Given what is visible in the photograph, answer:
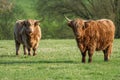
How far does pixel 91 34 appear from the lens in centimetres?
1555

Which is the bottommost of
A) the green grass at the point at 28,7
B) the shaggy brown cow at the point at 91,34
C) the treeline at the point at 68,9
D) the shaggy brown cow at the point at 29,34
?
the green grass at the point at 28,7

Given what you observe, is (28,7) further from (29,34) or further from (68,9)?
(29,34)

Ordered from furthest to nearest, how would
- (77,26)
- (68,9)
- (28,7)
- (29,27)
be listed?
(28,7) < (68,9) < (29,27) < (77,26)

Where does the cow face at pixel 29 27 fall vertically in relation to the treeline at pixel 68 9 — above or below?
above

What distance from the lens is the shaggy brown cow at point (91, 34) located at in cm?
1524

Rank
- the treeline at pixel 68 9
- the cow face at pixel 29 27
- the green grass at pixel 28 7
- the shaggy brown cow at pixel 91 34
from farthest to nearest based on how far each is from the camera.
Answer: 1. the green grass at pixel 28 7
2. the treeline at pixel 68 9
3. the cow face at pixel 29 27
4. the shaggy brown cow at pixel 91 34

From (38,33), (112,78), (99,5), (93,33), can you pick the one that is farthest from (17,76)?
(99,5)

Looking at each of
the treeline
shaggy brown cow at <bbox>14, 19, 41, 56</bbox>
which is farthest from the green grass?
shaggy brown cow at <bbox>14, 19, 41, 56</bbox>

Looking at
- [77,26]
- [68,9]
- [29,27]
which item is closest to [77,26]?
[77,26]

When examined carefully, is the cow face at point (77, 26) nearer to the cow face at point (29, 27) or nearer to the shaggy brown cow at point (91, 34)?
the shaggy brown cow at point (91, 34)

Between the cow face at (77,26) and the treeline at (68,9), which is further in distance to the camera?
the treeline at (68,9)

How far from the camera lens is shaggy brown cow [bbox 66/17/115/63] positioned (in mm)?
15244

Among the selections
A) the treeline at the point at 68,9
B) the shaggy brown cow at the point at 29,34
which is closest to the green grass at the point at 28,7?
the treeline at the point at 68,9

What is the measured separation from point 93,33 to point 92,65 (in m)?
1.48
